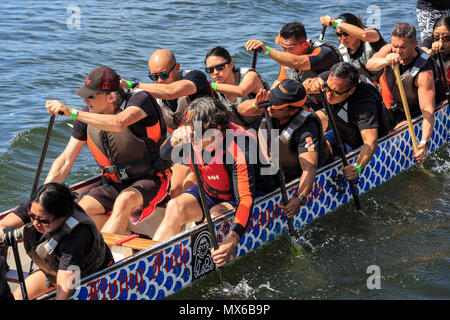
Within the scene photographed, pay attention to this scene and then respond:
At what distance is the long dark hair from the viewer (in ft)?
14.1

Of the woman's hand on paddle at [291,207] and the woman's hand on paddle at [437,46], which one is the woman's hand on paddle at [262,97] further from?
the woman's hand on paddle at [437,46]

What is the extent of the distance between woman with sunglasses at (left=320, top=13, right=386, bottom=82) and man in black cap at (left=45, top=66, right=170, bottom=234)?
309 cm

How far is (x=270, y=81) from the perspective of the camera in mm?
12938

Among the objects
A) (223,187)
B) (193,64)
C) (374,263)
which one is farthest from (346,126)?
(193,64)

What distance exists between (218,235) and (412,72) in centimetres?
353

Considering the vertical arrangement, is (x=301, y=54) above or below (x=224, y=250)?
above

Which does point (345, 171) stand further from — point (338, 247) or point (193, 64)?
point (193, 64)

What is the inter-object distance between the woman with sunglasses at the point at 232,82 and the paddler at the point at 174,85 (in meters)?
0.15

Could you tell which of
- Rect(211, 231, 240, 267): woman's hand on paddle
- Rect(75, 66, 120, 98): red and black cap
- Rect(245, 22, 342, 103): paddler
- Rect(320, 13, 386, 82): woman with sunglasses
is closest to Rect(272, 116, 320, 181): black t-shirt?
Rect(211, 231, 240, 267): woman's hand on paddle

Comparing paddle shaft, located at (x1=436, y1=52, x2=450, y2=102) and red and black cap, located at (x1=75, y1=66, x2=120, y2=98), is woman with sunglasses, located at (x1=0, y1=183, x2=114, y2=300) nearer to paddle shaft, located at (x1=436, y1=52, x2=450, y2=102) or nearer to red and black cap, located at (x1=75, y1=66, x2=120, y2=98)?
red and black cap, located at (x1=75, y1=66, x2=120, y2=98)

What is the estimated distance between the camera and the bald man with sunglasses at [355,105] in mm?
6766

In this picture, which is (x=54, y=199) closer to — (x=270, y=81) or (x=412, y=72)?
(x=412, y=72)

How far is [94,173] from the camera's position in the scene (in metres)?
8.88

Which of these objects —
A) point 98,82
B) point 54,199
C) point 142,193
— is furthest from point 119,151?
point 54,199
